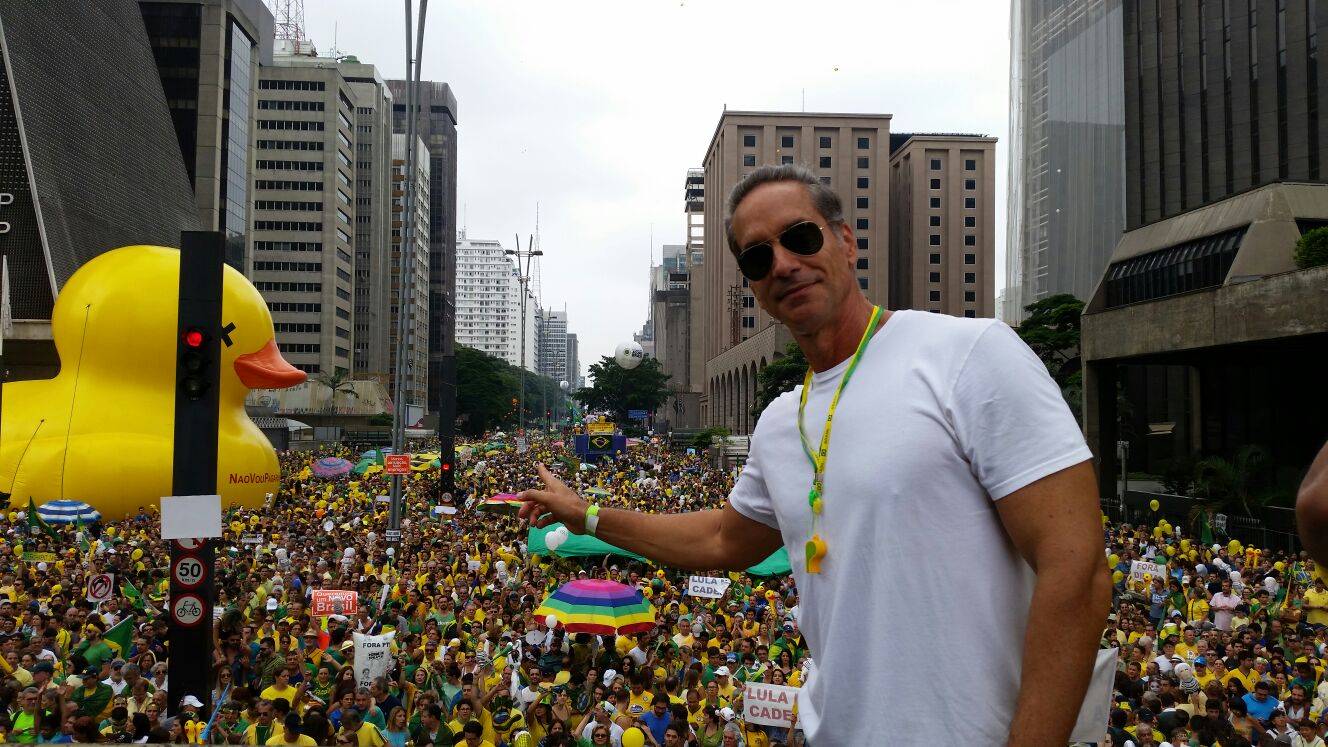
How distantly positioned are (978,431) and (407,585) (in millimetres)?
12834

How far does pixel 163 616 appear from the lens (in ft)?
36.0

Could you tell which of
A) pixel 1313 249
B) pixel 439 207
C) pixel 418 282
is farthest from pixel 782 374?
pixel 439 207

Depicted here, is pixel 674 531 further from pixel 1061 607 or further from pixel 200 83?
pixel 200 83

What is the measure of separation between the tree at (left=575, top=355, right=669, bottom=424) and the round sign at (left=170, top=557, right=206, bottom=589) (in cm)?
8519

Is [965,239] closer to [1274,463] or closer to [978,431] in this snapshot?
[1274,463]

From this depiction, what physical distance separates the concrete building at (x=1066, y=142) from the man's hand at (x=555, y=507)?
50.8 m

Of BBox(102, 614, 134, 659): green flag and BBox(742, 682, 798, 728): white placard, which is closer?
BBox(742, 682, 798, 728): white placard

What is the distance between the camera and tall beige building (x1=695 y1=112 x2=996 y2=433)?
92.7 m

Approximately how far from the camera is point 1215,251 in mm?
31297

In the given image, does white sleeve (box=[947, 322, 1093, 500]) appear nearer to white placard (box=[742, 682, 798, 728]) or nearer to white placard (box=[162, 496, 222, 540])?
white placard (box=[742, 682, 798, 728])

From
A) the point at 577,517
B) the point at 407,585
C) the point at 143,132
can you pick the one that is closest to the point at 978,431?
the point at 577,517

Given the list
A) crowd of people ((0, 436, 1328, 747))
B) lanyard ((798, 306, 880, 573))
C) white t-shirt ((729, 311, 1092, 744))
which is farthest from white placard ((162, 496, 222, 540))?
white t-shirt ((729, 311, 1092, 744))

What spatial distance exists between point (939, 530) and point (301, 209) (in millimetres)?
101613

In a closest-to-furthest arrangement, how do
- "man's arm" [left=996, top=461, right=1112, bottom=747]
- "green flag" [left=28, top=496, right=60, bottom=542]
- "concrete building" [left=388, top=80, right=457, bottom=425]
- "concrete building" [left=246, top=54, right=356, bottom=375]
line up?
"man's arm" [left=996, top=461, right=1112, bottom=747] → "green flag" [left=28, top=496, right=60, bottom=542] → "concrete building" [left=246, top=54, right=356, bottom=375] → "concrete building" [left=388, top=80, right=457, bottom=425]
